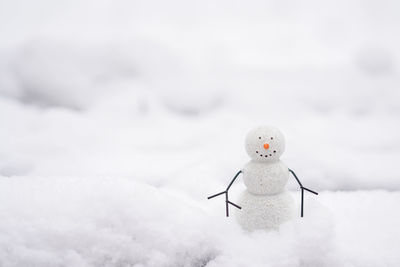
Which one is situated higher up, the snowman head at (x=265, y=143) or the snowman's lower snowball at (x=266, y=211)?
the snowman head at (x=265, y=143)

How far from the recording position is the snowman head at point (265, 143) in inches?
37.6

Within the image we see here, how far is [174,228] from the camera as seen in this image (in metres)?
0.97

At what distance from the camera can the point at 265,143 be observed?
952mm

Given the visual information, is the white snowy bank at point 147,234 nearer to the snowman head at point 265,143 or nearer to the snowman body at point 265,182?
the snowman body at point 265,182

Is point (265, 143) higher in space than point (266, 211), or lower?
higher

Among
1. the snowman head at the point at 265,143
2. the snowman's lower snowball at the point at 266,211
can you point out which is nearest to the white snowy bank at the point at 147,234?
the snowman's lower snowball at the point at 266,211

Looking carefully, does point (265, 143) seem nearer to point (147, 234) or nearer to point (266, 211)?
point (266, 211)

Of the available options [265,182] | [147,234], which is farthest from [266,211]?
[147,234]

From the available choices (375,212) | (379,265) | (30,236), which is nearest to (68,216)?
(30,236)

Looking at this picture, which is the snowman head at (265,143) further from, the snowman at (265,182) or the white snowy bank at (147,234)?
the white snowy bank at (147,234)

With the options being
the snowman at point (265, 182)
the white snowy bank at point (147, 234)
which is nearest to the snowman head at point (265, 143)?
the snowman at point (265, 182)

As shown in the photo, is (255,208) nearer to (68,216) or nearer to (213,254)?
(213,254)

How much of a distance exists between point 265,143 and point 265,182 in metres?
0.10

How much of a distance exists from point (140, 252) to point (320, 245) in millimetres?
413
